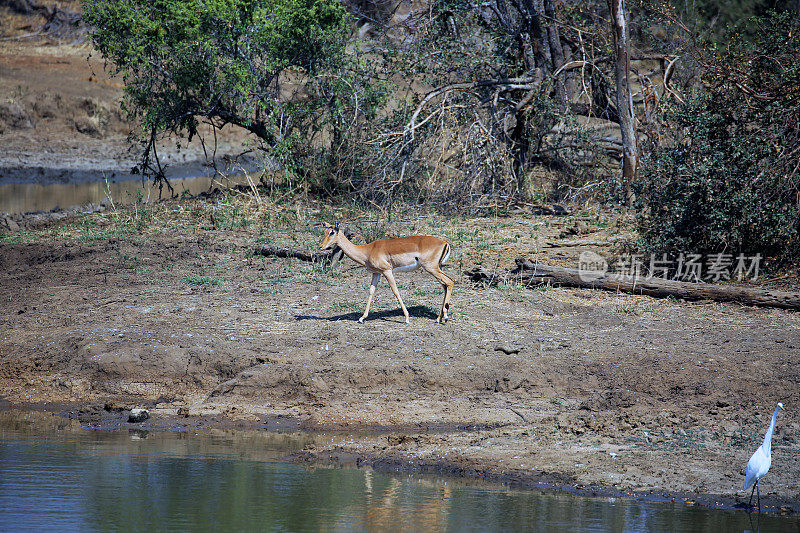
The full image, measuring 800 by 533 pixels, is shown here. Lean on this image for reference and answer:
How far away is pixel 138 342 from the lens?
9477 millimetres

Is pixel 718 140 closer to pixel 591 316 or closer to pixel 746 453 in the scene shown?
pixel 591 316

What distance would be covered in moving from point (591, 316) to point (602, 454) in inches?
148

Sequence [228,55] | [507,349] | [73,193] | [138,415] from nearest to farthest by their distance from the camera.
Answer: [138,415], [507,349], [228,55], [73,193]

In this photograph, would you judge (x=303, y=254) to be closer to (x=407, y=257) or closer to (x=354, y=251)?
(x=354, y=251)

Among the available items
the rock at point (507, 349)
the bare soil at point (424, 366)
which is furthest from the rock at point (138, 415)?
the rock at point (507, 349)

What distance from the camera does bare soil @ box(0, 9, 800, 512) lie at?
7504 millimetres

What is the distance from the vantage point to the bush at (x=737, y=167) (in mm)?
12109

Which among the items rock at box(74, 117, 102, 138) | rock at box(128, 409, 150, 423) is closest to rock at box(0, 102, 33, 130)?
rock at box(74, 117, 102, 138)

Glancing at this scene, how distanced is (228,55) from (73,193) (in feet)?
32.2

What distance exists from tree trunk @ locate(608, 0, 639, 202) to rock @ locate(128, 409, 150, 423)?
9839mm

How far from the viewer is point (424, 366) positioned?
916cm

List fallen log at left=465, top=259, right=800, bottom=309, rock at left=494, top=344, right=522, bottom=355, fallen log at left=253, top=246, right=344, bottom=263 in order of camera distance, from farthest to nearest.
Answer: fallen log at left=253, top=246, right=344, bottom=263 → fallen log at left=465, top=259, right=800, bottom=309 → rock at left=494, top=344, right=522, bottom=355

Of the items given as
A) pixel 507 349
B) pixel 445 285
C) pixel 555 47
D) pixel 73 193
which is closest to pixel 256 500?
pixel 507 349

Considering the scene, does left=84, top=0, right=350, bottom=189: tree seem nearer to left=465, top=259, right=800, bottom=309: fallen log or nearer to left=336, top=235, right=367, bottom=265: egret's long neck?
left=465, top=259, right=800, bottom=309: fallen log
